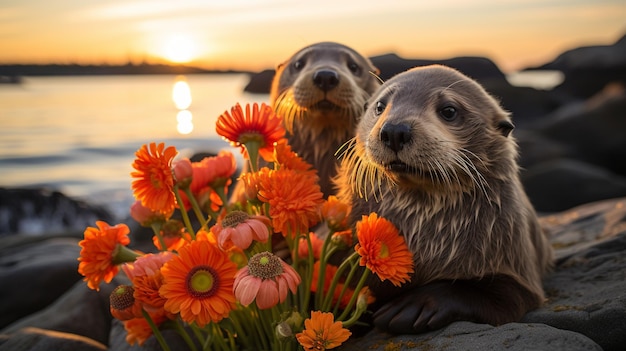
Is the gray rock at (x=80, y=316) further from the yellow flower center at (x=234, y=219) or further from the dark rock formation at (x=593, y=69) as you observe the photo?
the dark rock formation at (x=593, y=69)

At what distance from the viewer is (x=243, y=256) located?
2482mm

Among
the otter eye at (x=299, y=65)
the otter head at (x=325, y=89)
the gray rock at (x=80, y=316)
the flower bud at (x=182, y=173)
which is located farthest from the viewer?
the otter eye at (x=299, y=65)

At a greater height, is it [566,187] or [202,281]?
Answer: [202,281]

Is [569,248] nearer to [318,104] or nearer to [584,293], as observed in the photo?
[584,293]

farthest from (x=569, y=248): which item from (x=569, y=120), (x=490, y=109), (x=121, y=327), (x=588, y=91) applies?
(x=588, y=91)

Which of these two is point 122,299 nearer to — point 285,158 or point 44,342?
point 285,158

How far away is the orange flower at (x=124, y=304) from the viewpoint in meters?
2.35

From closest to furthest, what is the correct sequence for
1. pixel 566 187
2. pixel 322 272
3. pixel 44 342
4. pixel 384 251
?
pixel 384 251 → pixel 322 272 → pixel 44 342 → pixel 566 187

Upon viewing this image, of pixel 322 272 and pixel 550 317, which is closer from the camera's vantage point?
pixel 322 272

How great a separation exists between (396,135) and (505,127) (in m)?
0.68

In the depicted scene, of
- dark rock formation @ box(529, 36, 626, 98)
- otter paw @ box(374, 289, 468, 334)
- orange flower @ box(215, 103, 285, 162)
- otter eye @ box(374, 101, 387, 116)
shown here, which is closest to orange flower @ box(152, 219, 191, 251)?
orange flower @ box(215, 103, 285, 162)

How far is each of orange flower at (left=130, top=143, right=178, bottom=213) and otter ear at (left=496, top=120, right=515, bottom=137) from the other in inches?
55.5

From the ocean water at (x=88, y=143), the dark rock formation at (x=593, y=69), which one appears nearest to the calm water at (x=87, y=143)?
the ocean water at (x=88, y=143)

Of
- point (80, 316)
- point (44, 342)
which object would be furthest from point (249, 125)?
point (80, 316)
